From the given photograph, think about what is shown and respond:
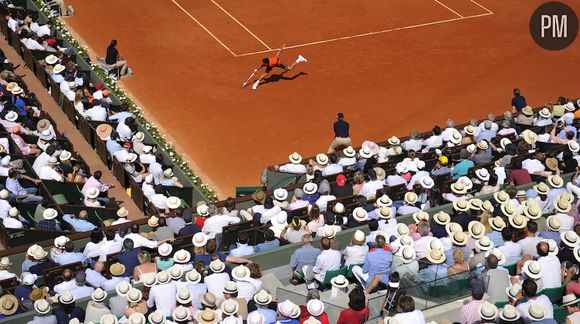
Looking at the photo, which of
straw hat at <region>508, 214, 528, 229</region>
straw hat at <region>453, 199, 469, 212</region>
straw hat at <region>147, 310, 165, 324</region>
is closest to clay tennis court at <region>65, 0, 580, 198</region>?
straw hat at <region>453, 199, 469, 212</region>

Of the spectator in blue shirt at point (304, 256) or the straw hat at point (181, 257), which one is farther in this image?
the spectator in blue shirt at point (304, 256)

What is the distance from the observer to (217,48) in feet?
107

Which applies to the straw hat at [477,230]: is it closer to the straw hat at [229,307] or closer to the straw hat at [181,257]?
the straw hat at [229,307]

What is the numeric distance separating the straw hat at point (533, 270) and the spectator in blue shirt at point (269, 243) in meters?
4.63

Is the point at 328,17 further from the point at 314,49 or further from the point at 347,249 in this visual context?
the point at 347,249

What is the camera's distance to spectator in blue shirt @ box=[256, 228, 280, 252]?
18.3 m

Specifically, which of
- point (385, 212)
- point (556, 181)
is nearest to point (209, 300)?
point (385, 212)

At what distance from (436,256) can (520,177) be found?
524 cm

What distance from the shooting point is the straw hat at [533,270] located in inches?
626

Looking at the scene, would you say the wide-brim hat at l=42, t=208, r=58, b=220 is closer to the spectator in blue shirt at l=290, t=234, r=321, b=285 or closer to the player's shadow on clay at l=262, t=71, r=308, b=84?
the spectator in blue shirt at l=290, t=234, r=321, b=285

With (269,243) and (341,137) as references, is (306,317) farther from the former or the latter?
(341,137)

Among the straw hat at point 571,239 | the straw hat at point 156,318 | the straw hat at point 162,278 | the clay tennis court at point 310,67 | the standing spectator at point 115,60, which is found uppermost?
the straw hat at point 156,318

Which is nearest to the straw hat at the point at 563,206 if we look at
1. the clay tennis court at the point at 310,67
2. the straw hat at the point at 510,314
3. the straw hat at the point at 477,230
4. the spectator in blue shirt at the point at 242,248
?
the straw hat at the point at 477,230

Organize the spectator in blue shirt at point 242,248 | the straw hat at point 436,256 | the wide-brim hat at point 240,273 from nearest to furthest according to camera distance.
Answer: the wide-brim hat at point 240,273, the straw hat at point 436,256, the spectator in blue shirt at point 242,248
